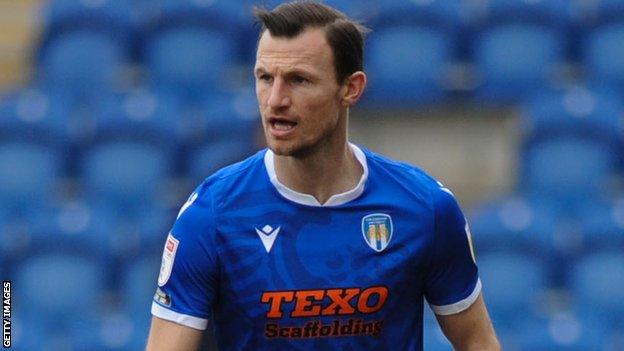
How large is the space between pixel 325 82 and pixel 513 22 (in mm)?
5351

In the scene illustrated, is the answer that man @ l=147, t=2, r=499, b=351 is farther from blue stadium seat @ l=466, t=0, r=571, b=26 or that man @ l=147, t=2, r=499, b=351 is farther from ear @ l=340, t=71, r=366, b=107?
blue stadium seat @ l=466, t=0, r=571, b=26

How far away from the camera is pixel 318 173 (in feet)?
10.4

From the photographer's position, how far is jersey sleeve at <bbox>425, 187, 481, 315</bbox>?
10.5 feet

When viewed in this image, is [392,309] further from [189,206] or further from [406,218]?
[189,206]

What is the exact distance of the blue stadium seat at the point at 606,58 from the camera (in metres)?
8.07

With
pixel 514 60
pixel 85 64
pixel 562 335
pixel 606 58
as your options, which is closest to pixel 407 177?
pixel 562 335

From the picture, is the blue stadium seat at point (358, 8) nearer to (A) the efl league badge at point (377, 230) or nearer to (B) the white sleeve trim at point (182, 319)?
(A) the efl league badge at point (377, 230)

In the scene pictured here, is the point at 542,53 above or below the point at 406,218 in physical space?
below

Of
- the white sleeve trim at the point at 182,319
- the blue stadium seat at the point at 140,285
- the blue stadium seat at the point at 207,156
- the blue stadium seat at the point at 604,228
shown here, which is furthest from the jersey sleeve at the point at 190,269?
the blue stadium seat at the point at 604,228

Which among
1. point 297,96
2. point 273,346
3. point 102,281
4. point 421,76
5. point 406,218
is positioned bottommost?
point 102,281

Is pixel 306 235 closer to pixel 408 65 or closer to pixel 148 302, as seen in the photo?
pixel 148 302

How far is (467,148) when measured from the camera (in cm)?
789

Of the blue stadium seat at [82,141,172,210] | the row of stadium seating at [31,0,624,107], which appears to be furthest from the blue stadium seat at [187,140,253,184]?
the row of stadium seating at [31,0,624,107]

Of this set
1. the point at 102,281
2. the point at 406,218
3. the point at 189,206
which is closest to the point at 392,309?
the point at 406,218
